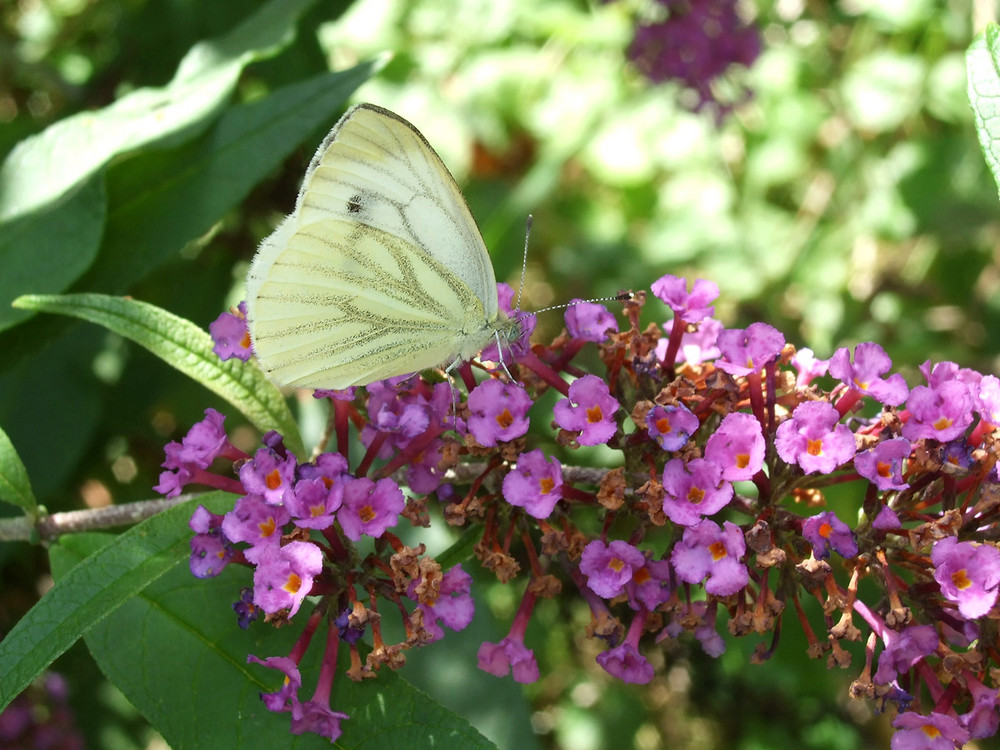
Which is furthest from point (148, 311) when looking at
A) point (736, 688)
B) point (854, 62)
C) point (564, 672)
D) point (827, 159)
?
point (854, 62)

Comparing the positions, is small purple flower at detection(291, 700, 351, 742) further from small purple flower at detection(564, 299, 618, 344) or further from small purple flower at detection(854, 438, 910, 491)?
small purple flower at detection(854, 438, 910, 491)

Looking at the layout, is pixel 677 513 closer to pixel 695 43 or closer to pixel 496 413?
pixel 496 413

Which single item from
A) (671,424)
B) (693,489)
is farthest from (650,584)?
(671,424)

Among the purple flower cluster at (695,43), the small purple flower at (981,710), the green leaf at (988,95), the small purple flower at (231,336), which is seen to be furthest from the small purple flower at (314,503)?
the purple flower cluster at (695,43)

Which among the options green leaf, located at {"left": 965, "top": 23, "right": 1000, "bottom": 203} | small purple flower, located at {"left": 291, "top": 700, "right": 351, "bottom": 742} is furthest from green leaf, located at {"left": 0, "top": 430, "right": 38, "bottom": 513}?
green leaf, located at {"left": 965, "top": 23, "right": 1000, "bottom": 203}

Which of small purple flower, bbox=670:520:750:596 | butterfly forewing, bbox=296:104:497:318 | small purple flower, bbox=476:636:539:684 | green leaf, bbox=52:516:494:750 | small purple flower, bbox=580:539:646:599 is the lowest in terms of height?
small purple flower, bbox=476:636:539:684

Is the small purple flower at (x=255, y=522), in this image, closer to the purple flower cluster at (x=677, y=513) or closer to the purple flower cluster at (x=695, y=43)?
the purple flower cluster at (x=677, y=513)


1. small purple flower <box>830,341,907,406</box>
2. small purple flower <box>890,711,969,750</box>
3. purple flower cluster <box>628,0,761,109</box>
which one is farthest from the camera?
purple flower cluster <box>628,0,761,109</box>
